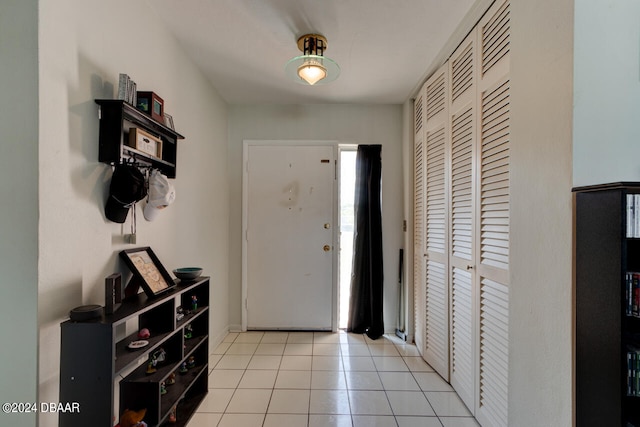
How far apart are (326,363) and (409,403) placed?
74cm

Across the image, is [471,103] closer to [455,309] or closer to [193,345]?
[455,309]

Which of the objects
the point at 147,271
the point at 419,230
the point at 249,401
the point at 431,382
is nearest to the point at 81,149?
the point at 147,271

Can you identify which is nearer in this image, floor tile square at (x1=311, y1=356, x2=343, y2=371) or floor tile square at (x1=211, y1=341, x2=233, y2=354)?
floor tile square at (x1=311, y1=356, x2=343, y2=371)

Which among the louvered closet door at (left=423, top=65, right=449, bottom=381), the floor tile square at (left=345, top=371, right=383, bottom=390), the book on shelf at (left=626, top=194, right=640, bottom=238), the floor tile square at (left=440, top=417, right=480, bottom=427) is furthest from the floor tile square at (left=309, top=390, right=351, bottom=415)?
the book on shelf at (left=626, top=194, right=640, bottom=238)

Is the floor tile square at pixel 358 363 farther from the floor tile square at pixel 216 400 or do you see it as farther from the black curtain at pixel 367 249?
the floor tile square at pixel 216 400

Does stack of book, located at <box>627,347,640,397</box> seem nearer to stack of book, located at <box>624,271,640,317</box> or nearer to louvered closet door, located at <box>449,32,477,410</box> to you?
stack of book, located at <box>624,271,640,317</box>

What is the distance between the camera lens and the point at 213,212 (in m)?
2.66

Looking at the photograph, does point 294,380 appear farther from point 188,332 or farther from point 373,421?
point 188,332

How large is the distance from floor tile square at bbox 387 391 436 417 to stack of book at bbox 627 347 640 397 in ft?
4.09

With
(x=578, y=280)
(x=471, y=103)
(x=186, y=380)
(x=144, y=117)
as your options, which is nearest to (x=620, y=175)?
(x=578, y=280)

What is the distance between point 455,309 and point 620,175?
4.26ft

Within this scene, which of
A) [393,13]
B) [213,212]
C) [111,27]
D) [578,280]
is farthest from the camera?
[213,212]

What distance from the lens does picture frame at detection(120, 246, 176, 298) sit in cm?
137

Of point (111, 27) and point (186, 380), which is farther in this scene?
point (186, 380)
